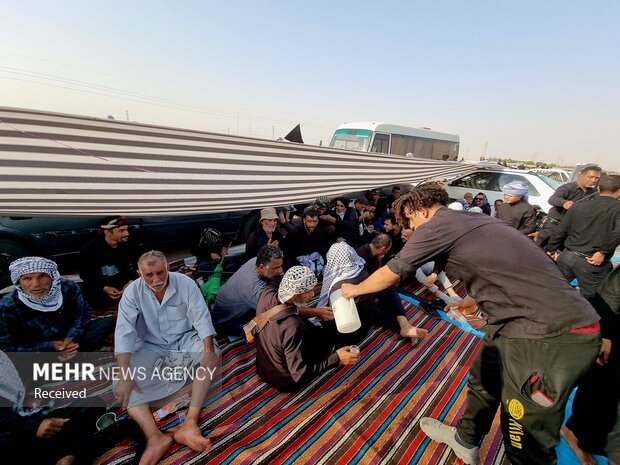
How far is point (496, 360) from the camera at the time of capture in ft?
4.80

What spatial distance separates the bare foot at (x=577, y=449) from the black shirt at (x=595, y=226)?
190 centimetres

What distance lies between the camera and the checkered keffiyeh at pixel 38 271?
1853mm

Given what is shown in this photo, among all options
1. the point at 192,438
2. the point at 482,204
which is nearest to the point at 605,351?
the point at 192,438

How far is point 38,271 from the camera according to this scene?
6.10ft

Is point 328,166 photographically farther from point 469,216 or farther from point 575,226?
point 575,226

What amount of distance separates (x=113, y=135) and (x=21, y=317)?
1468 mm

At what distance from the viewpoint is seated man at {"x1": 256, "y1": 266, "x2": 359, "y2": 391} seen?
1.75 meters

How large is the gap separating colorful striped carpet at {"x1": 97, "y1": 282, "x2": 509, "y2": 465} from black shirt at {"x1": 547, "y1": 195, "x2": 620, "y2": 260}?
170cm

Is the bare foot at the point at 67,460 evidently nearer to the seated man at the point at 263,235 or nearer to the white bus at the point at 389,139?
the seated man at the point at 263,235

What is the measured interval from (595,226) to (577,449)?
2098mm

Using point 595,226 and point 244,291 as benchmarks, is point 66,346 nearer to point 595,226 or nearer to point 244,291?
point 244,291

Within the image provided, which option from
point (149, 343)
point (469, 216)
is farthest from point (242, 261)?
point (469, 216)

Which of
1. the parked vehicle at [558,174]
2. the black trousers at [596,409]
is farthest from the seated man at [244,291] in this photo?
the parked vehicle at [558,174]

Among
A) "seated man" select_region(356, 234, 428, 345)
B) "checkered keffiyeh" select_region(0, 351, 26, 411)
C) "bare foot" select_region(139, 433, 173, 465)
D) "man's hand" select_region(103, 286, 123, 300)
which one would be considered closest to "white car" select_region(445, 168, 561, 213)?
"seated man" select_region(356, 234, 428, 345)
